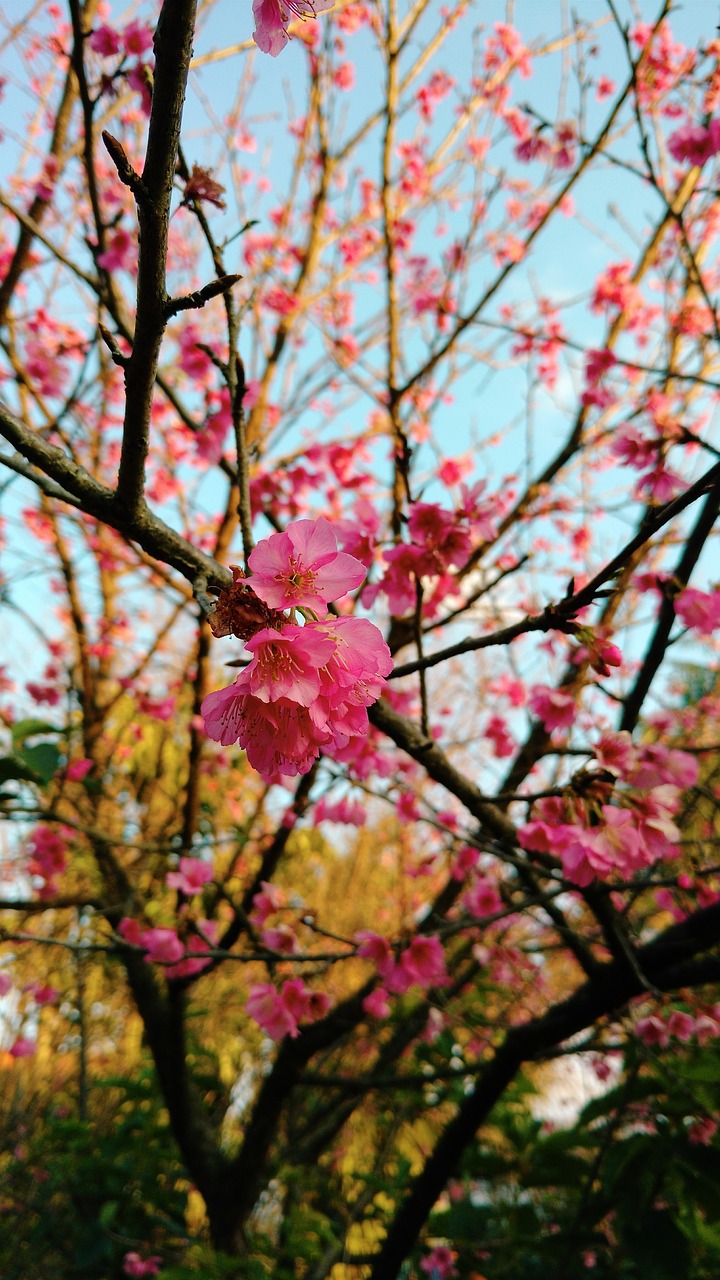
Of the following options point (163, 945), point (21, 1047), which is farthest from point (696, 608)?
point (21, 1047)

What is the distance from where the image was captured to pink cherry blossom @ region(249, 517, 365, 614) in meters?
0.84

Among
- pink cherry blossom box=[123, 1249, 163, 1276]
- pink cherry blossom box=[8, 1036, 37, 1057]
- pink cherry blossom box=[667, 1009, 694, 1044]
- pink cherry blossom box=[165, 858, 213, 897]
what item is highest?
pink cherry blossom box=[165, 858, 213, 897]

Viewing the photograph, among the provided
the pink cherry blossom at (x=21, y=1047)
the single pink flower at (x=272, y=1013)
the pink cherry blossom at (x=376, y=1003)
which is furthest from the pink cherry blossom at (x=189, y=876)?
the pink cherry blossom at (x=21, y=1047)

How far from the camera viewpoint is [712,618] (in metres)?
1.78

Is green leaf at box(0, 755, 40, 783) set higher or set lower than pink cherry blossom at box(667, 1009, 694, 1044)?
higher

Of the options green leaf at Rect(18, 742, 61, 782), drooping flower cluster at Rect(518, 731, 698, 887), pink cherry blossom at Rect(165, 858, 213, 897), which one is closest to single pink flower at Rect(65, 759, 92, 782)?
green leaf at Rect(18, 742, 61, 782)

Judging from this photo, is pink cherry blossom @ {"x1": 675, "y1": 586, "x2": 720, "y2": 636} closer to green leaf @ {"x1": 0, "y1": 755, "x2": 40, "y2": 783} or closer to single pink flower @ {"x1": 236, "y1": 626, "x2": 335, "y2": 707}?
single pink flower @ {"x1": 236, "y1": 626, "x2": 335, "y2": 707}

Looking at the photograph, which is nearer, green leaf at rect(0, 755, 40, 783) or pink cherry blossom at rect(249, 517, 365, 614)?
pink cherry blossom at rect(249, 517, 365, 614)

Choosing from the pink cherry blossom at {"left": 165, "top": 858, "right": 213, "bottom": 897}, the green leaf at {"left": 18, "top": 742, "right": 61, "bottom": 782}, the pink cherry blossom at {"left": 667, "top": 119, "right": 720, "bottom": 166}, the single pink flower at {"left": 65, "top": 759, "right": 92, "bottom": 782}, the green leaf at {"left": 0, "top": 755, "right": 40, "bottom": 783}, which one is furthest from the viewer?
the single pink flower at {"left": 65, "top": 759, "right": 92, "bottom": 782}

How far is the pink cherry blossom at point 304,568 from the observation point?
84 centimetres

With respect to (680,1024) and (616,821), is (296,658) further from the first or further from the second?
(680,1024)

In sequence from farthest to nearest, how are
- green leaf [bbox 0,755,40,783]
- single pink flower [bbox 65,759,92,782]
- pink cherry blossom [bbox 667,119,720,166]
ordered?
single pink flower [bbox 65,759,92,782], pink cherry blossom [bbox 667,119,720,166], green leaf [bbox 0,755,40,783]

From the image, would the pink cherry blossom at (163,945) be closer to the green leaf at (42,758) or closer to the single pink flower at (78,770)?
the green leaf at (42,758)

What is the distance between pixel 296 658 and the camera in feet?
2.72
